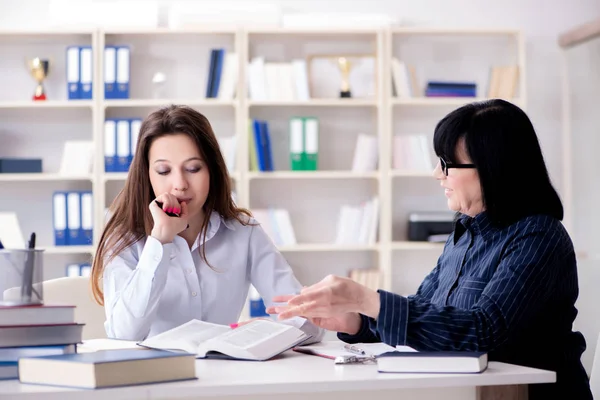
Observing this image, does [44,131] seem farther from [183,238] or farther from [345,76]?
[183,238]

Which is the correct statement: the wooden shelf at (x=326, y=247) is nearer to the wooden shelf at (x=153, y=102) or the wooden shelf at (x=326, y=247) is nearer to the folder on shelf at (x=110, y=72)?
the wooden shelf at (x=153, y=102)

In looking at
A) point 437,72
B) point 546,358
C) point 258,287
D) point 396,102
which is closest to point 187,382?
point 546,358

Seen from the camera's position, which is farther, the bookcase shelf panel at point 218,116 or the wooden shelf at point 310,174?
the bookcase shelf panel at point 218,116

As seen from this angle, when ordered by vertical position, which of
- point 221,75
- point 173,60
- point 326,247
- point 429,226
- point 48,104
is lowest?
point 326,247

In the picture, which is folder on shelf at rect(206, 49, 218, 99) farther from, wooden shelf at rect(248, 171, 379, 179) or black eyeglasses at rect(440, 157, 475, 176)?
black eyeglasses at rect(440, 157, 475, 176)

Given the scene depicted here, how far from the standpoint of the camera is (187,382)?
4.18 feet

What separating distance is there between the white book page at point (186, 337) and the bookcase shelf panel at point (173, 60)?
3215 millimetres

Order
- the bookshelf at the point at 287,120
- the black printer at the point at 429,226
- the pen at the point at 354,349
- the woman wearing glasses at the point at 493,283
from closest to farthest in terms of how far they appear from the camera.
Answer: the woman wearing glasses at the point at 493,283
the pen at the point at 354,349
the bookshelf at the point at 287,120
the black printer at the point at 429,226

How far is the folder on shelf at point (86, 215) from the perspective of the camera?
14.8ft

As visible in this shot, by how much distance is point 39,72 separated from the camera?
4613 millimetres

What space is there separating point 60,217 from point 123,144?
1.68 feet

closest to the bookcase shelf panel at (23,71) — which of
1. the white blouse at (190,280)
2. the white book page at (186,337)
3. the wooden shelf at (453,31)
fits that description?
the wooden shelf at (453,31)

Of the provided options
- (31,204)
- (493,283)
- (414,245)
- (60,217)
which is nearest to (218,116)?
(60,217)

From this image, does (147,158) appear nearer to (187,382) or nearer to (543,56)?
(187,382)
